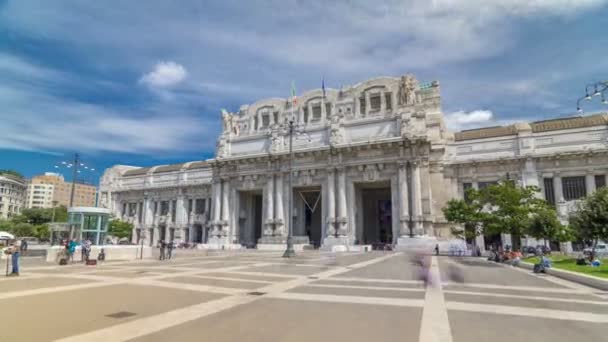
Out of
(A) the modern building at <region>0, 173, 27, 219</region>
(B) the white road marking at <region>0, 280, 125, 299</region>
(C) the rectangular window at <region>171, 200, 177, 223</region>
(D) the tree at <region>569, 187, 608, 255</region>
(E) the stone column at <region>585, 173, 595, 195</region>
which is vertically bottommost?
(B) the white road marking at <region>0, 280, 125, 299</region>

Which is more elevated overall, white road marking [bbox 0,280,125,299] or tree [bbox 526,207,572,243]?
tree [bbox 526,207,572,243]

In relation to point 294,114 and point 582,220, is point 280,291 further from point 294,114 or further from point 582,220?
point 294,114

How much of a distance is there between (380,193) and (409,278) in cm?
4534

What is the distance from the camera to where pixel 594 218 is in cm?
2062

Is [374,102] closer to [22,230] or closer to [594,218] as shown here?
[594,218]

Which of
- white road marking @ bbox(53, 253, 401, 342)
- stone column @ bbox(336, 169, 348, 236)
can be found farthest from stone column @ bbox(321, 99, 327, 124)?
white road marking @ bbox(53, 253, 401, 342)

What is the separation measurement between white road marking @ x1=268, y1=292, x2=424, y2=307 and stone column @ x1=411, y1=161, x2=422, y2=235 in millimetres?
37517

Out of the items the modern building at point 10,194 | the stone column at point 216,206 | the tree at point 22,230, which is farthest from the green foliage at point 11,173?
the stone column at point 216,206

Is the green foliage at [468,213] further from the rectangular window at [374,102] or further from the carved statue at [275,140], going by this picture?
the carved statue at [275,140]

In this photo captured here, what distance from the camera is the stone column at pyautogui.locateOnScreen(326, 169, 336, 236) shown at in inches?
1927

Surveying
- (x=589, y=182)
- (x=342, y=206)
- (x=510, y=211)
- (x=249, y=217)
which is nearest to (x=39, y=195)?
(x=249, y=217)

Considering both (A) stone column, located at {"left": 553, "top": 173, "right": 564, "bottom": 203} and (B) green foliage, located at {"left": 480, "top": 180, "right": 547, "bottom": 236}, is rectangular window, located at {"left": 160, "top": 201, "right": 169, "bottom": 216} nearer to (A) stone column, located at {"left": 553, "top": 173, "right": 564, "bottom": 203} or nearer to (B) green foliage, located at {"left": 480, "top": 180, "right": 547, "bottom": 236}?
(B) green foliage, located at {"left": 480, "top": 180, "right": 547, "bottom": 236}

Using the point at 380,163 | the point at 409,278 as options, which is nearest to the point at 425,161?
the point at 380,163

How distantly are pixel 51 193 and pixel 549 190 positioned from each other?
160965mm
